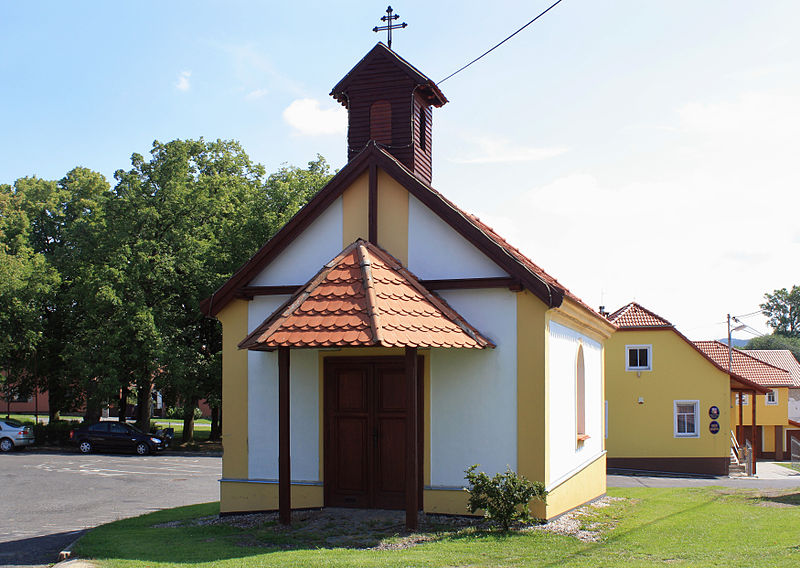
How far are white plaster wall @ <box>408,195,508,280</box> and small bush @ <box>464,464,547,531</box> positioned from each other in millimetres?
3231

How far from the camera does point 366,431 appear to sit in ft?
41.7

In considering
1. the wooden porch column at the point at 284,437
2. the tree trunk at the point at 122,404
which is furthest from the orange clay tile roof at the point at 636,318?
the wooden porch column at the point at 284,437

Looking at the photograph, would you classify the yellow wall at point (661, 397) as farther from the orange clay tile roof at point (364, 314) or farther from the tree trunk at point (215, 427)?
the orange clay tile roof at point (364, 314)

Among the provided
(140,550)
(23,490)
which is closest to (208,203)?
(23,490)

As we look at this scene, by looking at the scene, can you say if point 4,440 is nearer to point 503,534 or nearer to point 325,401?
point 325,401

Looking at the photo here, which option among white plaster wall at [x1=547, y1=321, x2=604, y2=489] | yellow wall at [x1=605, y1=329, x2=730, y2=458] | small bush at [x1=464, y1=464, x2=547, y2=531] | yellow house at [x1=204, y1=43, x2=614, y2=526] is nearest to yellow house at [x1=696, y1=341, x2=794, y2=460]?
yellow wall at [x1=605, y1=329, x2=730, y2=458]

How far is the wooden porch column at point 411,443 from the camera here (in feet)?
36.1

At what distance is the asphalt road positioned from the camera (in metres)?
12.1

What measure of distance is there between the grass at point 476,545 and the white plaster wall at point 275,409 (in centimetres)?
140

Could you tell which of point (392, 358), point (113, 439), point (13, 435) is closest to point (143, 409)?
point (113, 439)

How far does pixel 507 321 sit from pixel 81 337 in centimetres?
2817

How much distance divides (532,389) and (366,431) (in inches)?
111

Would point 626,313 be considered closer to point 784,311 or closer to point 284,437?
point 284,437

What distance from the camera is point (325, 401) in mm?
12953
